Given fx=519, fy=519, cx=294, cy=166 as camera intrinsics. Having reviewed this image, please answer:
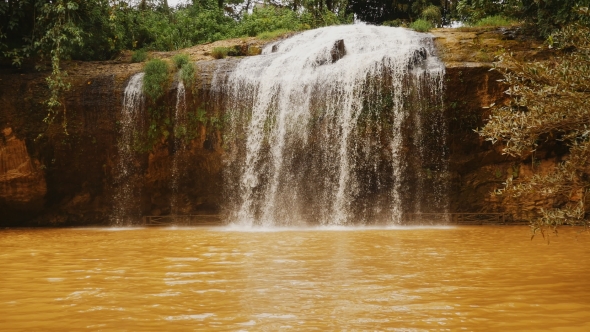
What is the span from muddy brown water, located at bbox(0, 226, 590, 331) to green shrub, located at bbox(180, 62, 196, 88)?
7.91 metres

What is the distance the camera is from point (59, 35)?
49.7ft

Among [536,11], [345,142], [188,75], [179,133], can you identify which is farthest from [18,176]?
[536,11]

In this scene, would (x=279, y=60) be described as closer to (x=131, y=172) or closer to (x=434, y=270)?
(x=131, y=172)

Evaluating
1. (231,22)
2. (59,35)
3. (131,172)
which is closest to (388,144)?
(131,172)

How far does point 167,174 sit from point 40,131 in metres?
3.82

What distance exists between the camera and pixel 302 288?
4.73m

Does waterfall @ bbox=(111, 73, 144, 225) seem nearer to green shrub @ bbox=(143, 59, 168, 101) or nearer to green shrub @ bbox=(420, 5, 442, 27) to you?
green shrub @ bbox=(143, 59, 168, 101)

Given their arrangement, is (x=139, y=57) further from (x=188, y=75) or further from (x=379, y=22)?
(x=379, y=22)

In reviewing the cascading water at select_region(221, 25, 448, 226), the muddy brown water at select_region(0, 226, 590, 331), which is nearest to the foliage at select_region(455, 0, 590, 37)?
the cascading water at select_region(221, 25, 448, 226)

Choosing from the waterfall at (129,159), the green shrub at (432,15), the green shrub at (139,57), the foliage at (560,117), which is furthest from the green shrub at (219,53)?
the foliage at (560,117)

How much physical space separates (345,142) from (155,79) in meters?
5.95

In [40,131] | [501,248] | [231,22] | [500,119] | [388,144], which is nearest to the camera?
[500,119]

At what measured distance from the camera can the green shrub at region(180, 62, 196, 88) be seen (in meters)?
15.2

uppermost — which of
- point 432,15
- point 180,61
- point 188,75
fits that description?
point 432,15
